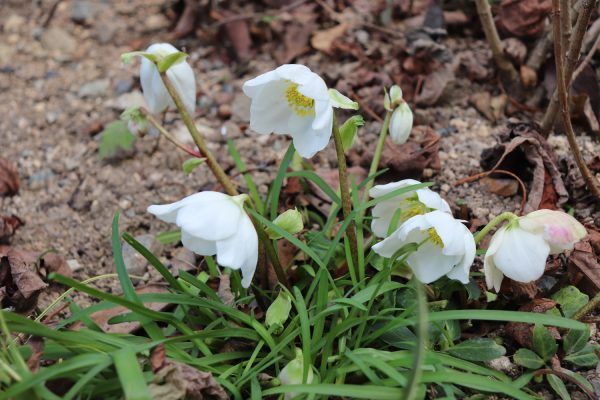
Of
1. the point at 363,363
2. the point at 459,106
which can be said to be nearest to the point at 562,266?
the point at 363,363

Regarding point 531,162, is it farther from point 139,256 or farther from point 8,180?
point 8,180

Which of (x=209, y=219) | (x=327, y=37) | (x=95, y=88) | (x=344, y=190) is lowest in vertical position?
(x=95, y=88)

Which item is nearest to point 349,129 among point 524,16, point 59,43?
point 524,16

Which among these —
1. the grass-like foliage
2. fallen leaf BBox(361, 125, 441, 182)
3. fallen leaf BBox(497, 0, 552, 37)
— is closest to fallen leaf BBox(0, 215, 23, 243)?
the grass-like foliage

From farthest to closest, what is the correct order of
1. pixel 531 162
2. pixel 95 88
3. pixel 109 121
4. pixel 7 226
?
1. pixel 95 88
2. pixel 109 121
3. pixel 7 226
4. pixel 531 162

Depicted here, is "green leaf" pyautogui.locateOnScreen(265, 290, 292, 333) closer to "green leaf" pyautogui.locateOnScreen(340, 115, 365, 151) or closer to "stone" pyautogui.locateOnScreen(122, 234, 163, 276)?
"green leaf" pyautogui.locateOnScreen(340, 115, 365, 151)

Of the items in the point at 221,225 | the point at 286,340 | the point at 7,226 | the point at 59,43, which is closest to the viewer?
the point at 221,225

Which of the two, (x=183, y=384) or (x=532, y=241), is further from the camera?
(x=532, y=241)
